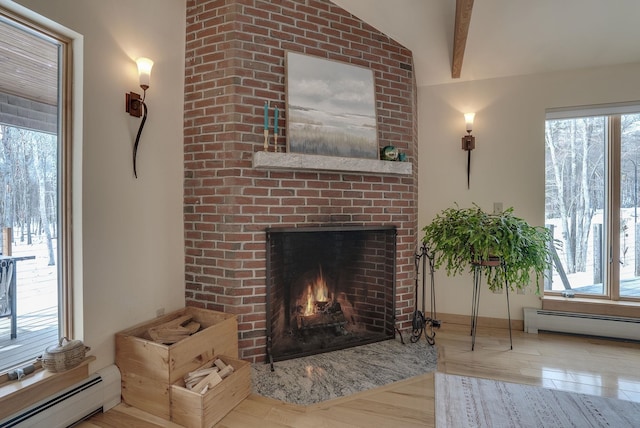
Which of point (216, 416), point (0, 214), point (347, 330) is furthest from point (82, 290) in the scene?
point (347, 330)

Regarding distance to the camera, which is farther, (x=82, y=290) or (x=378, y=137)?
(x=378, y=137)

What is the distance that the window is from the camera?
1.63 metres

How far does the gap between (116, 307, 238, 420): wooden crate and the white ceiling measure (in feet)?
9.06

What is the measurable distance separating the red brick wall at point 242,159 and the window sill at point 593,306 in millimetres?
2147

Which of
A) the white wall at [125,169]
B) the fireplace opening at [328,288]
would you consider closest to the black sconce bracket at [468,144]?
the fireplace opening at [328,288]

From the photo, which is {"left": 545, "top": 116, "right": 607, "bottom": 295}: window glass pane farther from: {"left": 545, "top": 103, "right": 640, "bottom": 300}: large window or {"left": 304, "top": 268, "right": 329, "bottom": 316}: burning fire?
{"left": 304, "top": 268, "right": 329, "bottom": 316}: burning fire

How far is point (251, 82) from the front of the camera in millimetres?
2402

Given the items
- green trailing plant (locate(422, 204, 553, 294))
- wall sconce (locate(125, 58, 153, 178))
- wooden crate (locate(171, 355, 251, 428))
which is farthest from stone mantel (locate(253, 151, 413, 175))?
wooden crate (locate(171, 355, 251, 428))

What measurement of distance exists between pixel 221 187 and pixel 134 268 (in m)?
0.78

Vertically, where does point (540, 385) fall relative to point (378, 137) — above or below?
below

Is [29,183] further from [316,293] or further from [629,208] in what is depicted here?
[629,208]

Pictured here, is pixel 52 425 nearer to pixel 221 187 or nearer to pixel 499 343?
pixel 221 187

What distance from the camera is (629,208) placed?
3.02 metres

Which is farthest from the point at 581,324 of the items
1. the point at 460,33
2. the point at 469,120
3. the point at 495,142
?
the point at 460,33
